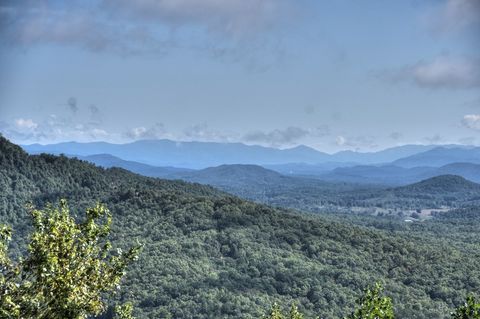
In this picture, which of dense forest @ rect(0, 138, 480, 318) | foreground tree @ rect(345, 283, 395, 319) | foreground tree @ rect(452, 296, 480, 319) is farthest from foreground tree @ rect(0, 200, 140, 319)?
dense forest @ rect(0, 138, 480, 318)

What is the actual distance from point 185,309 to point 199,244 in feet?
107

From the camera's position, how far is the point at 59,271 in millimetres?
16172

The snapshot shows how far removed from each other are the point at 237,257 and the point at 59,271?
108041mm

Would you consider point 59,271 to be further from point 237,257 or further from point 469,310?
point 237,257

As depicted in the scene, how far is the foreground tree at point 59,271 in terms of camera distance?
16.0 m

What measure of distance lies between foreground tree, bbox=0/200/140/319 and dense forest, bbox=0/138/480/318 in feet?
249

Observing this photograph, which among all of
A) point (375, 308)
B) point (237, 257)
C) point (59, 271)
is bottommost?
point (237, 257)

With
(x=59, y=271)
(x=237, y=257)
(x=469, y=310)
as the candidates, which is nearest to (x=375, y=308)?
(x=469, y=310)

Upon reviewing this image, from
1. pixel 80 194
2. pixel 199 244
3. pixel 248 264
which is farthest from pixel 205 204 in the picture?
pixel 80 194

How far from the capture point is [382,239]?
5497 inches

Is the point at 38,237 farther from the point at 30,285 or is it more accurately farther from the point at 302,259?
the point at 302,259

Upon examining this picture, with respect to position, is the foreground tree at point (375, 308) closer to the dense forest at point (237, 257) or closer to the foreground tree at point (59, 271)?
the foreground tree at point (59, 271)

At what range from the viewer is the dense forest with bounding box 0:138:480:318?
322ft

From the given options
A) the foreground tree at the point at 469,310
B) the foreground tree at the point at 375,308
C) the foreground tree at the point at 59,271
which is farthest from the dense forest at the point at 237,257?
the foreground tree at the point at 59,271
